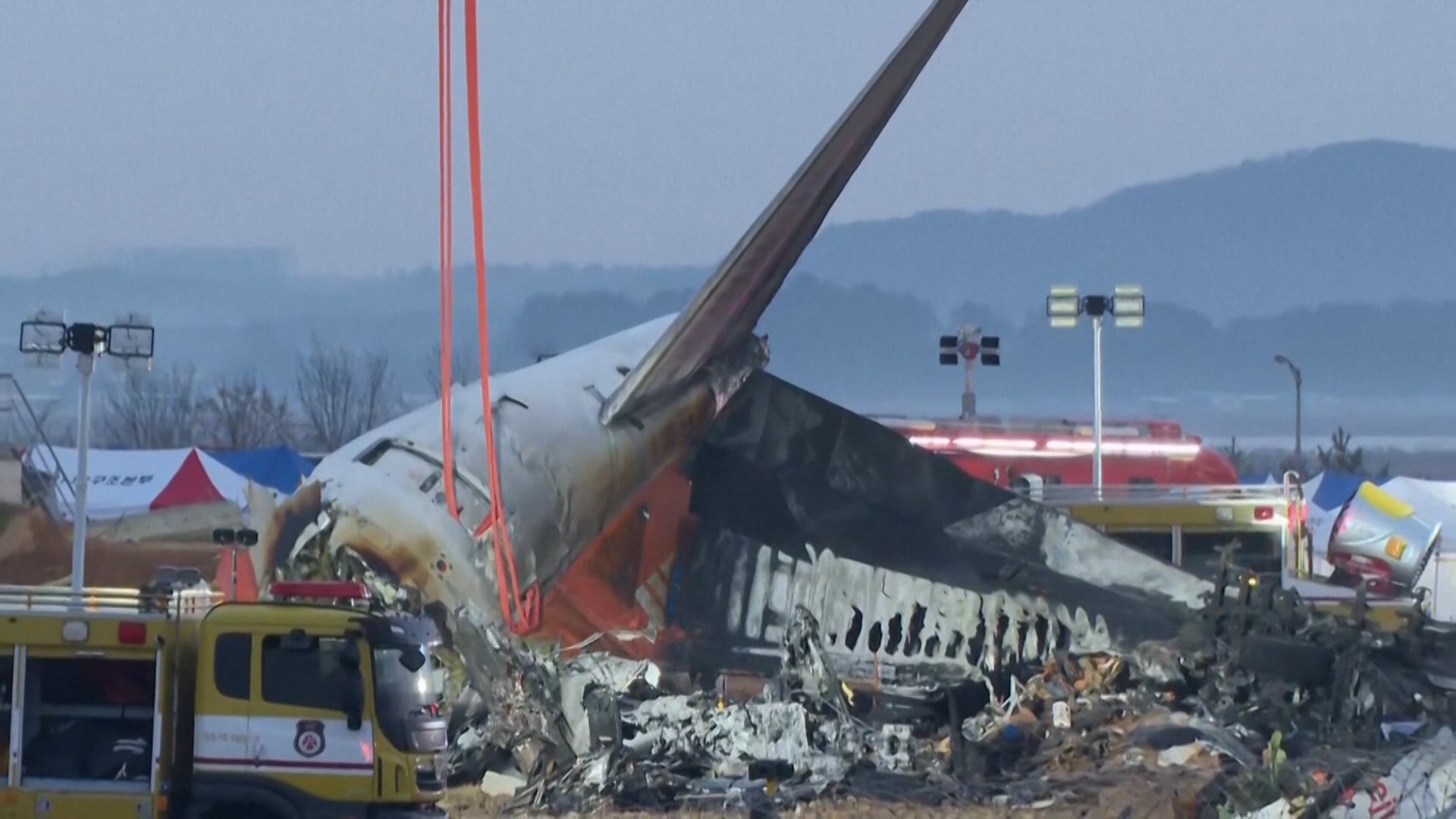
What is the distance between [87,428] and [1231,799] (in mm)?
14753

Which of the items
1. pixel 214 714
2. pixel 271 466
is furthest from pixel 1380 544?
pixel 271 466

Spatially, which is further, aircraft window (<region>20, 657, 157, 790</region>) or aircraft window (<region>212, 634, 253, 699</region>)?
aircraft window (<region>20, 657, 157, 790</region>)

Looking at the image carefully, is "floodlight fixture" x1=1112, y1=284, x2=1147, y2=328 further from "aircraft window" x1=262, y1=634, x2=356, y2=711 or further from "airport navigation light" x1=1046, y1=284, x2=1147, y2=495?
"aircraft window" x1=262, y1=634, x2=356, y2=711

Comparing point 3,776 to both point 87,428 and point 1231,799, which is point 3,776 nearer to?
point 1231,799

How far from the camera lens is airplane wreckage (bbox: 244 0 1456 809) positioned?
17.0m

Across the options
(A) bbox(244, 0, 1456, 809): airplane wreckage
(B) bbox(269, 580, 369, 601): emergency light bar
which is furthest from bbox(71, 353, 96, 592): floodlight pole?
(B) bbox(269, 580, 369, 601): emergency light bar

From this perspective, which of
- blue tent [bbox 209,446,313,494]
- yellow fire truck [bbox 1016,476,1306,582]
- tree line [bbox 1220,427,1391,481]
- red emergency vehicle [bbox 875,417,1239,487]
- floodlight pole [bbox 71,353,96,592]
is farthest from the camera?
tree line [bbox 1220,427,1391,481]

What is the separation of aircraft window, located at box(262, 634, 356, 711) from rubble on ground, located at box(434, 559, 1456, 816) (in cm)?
494

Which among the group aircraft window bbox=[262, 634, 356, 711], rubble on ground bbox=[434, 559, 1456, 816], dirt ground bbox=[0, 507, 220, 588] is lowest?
rubble on ground bbox=[434, 559, 1456, 816]

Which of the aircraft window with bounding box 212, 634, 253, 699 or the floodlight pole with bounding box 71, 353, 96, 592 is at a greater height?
the floodlight pole with bounding box 71, 353, 96, 592

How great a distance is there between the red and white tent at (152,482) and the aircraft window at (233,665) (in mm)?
28769

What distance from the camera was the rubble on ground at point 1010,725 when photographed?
15914mm

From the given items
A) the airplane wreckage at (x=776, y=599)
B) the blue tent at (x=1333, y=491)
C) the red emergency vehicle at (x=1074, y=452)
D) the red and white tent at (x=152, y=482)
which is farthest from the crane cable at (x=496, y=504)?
the blue tent at (x=1333, y=491)

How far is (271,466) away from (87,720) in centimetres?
3292
